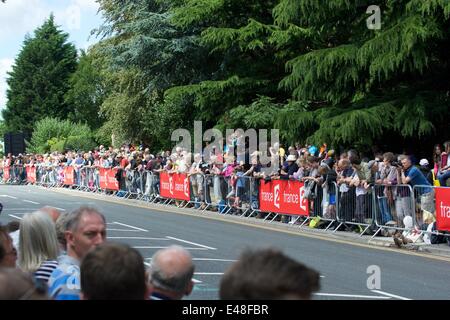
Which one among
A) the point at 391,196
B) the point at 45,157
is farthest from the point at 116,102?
the point at 391,196

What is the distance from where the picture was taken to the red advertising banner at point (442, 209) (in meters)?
15.2

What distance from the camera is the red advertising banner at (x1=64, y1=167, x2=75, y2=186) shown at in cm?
4209

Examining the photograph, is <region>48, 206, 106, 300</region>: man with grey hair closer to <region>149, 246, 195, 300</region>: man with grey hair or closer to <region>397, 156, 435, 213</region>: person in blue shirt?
<region>149, 246, 195, 300</region>: man with grey hair

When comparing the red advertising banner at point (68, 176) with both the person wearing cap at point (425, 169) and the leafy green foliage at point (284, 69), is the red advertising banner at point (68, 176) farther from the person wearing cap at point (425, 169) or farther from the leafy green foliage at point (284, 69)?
the person wearing cap at point (425, 169)

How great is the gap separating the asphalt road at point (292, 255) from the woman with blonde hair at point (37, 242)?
1.77 meters

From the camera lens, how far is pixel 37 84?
96.2 m

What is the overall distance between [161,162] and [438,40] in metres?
11.6

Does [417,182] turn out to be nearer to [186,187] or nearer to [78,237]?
[186,187]

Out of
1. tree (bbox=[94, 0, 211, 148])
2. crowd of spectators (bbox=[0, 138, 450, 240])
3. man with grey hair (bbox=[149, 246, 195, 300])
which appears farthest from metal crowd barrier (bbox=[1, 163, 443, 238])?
man with grey hair (bbox=[149, 246, 195, 300])

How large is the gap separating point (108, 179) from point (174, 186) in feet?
25.9

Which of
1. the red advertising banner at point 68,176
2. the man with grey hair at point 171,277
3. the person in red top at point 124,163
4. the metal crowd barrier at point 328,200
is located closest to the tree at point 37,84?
the red advertising banner at point 68,176

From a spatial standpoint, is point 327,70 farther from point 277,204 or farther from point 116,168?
point 116,168

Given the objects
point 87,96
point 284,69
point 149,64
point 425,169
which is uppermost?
point 87,96

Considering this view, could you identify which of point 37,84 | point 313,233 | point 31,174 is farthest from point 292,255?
point 37,84
